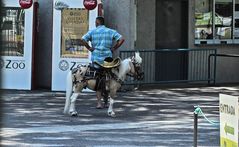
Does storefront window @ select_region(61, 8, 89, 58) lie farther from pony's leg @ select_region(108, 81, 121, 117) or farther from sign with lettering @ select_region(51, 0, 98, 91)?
pony's leg @ select_region(108, 81, 121, 117)

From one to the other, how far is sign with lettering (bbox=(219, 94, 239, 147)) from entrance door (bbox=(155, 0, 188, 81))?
10.9 m

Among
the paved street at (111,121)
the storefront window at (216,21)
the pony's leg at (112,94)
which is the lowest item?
the paved street at (111,121)

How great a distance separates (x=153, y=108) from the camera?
41.9ft

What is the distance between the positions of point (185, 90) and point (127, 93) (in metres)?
1.95

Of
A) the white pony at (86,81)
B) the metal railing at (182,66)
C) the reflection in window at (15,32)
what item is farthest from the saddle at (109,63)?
the metal railing at (182,66)

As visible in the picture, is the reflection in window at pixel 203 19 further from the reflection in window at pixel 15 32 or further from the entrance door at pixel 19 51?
the reflection in window at pixel 15 32

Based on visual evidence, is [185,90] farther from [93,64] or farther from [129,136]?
[129,136]

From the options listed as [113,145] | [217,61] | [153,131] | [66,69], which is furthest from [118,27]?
[113,145]

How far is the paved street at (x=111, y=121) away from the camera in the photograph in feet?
29.5

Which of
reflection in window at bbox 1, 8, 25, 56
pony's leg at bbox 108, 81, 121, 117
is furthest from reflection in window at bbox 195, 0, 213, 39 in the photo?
pony's leg at bbox 108, 81, 121, 117

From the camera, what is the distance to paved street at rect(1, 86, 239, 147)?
29.5ft

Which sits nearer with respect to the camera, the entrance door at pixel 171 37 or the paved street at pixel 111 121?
the paved street at pixel 111 121

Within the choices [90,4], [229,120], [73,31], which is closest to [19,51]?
[73,31]

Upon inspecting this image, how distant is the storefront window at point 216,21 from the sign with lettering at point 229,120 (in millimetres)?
11496
